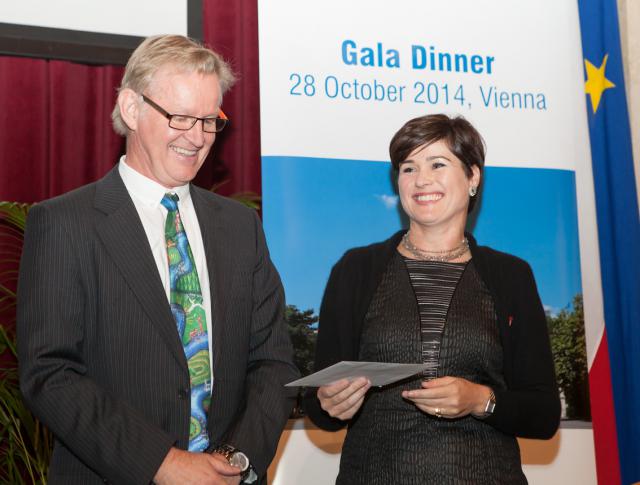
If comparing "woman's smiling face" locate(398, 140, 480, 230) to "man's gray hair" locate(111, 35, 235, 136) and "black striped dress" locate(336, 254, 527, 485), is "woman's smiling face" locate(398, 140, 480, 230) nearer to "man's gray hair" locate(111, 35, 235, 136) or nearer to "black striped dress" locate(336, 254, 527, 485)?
"black striped dress" locate(336, 254, 527, 485)

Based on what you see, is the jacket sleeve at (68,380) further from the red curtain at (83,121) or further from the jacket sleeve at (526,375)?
the red curtain at (83,121)

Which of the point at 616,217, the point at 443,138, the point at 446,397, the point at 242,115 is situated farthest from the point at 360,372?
the point at 616,217

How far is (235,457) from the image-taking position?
2.04 m

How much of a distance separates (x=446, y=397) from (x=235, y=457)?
634 millimetres

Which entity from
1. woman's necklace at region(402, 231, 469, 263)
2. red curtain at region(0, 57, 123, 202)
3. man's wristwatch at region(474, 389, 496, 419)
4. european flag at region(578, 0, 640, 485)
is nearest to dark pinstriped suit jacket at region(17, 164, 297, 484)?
man's wristwatch at region(474, 389, 496, 419)

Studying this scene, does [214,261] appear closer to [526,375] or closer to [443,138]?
[443,138]

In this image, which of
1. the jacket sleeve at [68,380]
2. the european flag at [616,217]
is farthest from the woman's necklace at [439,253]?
the european flag at [616,217]

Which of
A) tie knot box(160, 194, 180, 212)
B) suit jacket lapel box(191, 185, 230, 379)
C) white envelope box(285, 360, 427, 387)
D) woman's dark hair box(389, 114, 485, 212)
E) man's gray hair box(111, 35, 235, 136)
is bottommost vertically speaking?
white envelope box(285, 360, 427, 387)

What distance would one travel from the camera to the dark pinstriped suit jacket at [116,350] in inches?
76.0

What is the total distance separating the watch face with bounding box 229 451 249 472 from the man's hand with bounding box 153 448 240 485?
40 mm

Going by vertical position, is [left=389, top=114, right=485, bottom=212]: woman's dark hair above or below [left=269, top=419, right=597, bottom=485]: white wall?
above

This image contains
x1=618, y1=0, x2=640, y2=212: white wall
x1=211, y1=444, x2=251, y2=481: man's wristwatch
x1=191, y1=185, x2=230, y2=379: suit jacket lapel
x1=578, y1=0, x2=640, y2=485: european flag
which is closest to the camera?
x1=211, y1=444, x2=251, y2=481: man's wristwatch

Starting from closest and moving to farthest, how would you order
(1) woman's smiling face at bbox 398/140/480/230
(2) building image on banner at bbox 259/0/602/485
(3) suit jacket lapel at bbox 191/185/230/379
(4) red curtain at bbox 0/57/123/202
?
1. (3) suit jacket lapel at bbox 191/185/230/379
2. (1) woman's smiling face at bbox 398/140/480/230
3. (2) building image on banner at bbox 259/0/602/485
4. (4) red curtain at bbox 0/57/123/202

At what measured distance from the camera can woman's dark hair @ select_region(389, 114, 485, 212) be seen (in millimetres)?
2752
